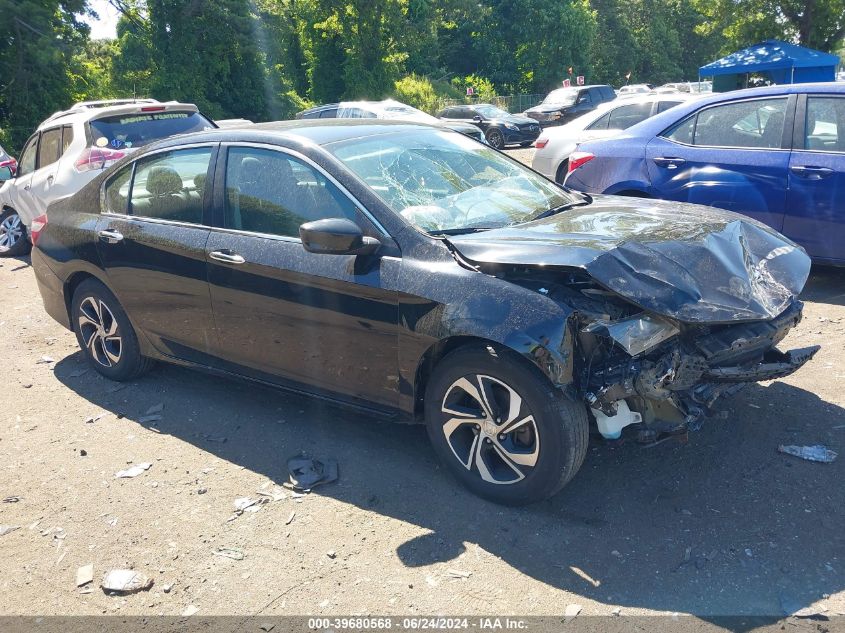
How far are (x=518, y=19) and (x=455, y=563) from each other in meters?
53.1

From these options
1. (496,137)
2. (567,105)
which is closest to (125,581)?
(496,137)

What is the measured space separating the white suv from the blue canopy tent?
58.0 feet

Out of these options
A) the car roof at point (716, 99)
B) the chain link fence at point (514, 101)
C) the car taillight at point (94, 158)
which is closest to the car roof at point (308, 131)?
the car roof at point (716, 99)

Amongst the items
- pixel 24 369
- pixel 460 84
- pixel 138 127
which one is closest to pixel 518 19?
pixel 460 84

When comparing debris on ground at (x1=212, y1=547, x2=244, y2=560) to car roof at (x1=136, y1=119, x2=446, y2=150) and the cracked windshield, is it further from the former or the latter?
car roof at (x1=136, y1=119, x2=446, y2=150)

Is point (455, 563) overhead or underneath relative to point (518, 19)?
underneath

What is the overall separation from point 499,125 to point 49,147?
17.9m

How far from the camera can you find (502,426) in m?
3.50

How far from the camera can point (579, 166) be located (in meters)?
7.48

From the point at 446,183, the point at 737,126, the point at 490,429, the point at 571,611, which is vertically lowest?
the point at 571,611

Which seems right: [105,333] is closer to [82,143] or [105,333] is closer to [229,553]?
[229,553]

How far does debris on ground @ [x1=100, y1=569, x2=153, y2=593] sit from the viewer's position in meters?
3.27

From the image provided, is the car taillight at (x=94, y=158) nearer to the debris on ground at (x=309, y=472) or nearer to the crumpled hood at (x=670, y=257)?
the debris on ground at (x=309, y=472)

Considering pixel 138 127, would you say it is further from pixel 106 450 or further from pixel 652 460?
pixel 652 460
